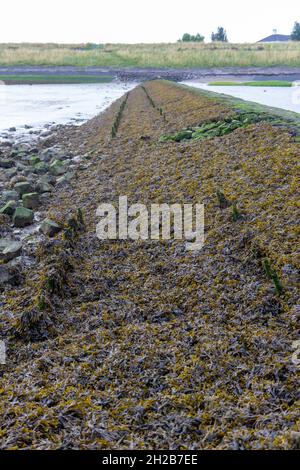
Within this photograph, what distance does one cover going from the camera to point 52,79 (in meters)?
63.9

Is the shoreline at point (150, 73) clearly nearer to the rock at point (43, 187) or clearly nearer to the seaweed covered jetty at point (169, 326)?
the rock at point (43, 187)

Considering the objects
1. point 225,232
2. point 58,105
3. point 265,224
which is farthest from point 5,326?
point 58,105

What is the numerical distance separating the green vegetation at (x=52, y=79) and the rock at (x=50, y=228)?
56.1 m

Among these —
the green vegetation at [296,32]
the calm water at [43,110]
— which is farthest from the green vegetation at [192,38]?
the calm water at [43,110]

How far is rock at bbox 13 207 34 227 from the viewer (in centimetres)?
917

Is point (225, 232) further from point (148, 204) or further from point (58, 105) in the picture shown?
point (58, 105)

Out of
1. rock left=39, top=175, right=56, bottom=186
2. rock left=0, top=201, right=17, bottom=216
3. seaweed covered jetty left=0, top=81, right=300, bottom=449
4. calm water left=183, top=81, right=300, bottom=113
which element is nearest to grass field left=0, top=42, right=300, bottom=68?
calm water left=183, top=81, right=300, bottom=113

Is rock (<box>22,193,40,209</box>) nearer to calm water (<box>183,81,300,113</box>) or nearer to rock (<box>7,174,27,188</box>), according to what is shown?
rock (<box>7,174,27,188</box>)

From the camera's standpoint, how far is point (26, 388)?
164 inches

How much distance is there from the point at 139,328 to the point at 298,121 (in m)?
8.50

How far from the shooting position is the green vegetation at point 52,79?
60406 mm

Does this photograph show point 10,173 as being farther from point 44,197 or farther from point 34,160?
point 44,197

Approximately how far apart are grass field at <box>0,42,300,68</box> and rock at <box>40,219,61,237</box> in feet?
200

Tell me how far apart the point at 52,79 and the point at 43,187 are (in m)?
57.5
